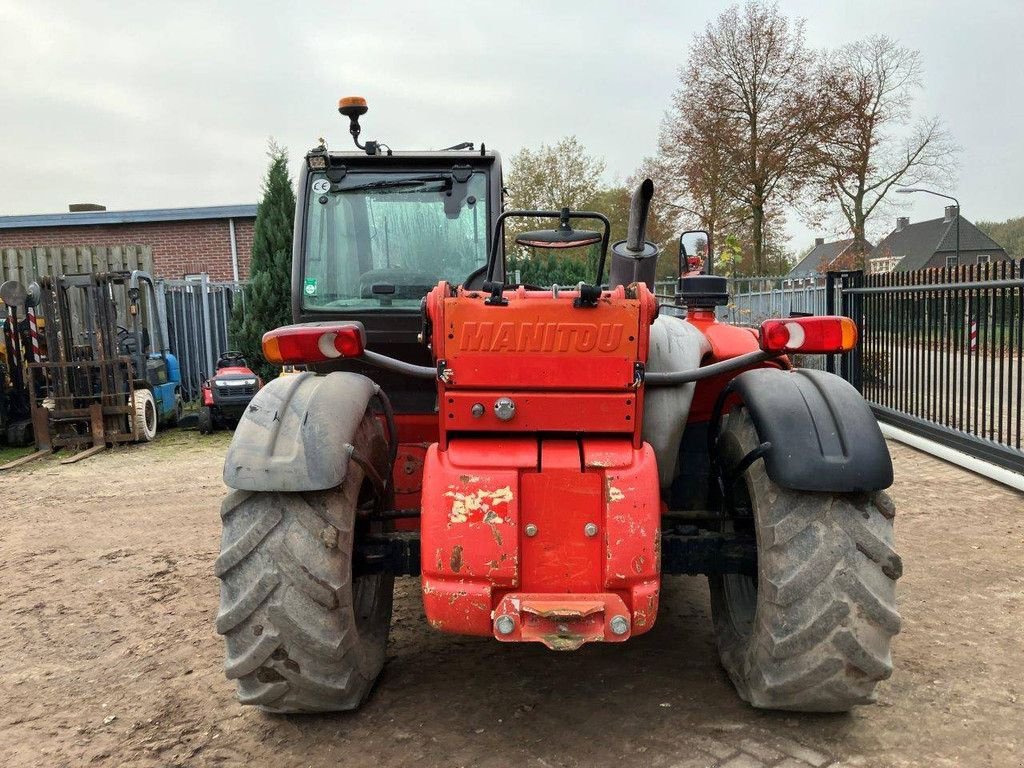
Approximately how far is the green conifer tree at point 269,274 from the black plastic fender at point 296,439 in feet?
36.7

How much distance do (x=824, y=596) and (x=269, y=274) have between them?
41.3 feet

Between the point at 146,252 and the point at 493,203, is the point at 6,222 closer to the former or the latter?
the point at 146,252

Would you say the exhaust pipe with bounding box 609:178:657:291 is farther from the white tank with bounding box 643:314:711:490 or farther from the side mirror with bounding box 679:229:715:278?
the side mirror with bounding box 679:229:715:278

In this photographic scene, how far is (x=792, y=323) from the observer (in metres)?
2.97

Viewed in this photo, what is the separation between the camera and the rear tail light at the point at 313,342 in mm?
2998

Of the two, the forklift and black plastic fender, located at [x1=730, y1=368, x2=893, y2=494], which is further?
the forklift

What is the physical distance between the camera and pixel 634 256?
13.3ft

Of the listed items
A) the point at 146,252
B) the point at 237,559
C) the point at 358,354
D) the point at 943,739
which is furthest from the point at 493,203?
the point at 146,252

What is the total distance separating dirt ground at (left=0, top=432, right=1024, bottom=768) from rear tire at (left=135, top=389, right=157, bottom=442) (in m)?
5.63

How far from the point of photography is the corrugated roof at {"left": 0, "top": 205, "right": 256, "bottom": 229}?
22.2 m

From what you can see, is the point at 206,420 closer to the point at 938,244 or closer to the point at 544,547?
the point at 544,547

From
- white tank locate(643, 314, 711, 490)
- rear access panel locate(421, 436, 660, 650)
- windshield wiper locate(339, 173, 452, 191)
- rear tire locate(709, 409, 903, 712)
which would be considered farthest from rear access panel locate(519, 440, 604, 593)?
windshield wiper locate(339, 173, 452, 191)

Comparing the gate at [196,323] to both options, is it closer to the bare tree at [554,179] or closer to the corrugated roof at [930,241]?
the bare tree at [554,179]

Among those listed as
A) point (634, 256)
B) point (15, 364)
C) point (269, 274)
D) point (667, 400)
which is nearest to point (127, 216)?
point (269, 274)
